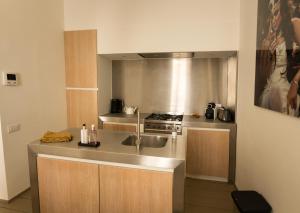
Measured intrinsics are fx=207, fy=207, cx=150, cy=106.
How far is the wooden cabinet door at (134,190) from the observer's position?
5.41 feet

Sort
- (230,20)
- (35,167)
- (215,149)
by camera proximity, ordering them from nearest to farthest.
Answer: (35,167) < (230,20) < (215,149)

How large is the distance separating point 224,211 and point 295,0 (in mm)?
2217

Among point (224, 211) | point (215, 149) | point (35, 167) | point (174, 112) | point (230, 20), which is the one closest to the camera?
point (35, 167)

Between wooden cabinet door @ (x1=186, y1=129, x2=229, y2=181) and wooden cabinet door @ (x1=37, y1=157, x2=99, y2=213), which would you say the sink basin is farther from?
wooden cabinet door @ (x1=186, y1=129, x2=229, y2=181)

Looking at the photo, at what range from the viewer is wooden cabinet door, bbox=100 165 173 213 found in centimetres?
165

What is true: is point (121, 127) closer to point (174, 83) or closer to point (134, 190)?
point (174, 83)

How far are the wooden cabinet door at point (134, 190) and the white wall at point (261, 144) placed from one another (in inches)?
32.6

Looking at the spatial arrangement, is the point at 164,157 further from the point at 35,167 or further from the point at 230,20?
the point at 230,20

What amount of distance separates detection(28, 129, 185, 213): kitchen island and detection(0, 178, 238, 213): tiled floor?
2.49 ft

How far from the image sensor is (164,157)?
162cm

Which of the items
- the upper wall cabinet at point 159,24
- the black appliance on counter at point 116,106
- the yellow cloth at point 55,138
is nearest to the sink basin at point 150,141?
the yellow cloth at point 55,138

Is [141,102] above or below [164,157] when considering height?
above

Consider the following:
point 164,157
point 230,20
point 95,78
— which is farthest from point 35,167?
point 230,20

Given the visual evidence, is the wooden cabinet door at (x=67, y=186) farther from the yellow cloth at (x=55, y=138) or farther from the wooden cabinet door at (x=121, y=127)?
the wooden cabinet door at (x=121, y=127)
